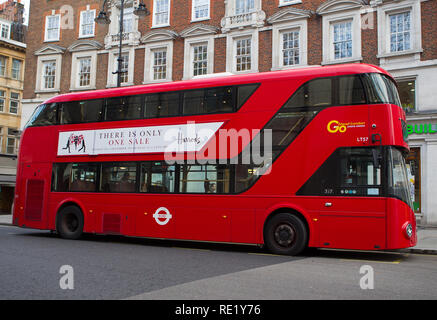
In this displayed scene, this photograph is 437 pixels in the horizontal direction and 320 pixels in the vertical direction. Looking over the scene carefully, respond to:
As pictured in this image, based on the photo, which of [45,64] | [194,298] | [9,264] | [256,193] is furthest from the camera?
[45,64]

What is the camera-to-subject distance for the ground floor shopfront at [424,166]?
686 inches

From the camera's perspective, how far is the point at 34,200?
13547mm

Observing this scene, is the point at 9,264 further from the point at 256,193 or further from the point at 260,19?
the point at 260,19

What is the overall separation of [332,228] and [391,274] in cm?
212

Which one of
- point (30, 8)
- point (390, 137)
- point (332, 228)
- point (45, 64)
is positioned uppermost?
point (30, 8)

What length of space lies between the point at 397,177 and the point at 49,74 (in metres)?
24.3

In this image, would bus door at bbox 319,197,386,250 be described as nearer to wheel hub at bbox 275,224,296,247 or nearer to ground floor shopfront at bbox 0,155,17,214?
wheel hub at bbox 275,224,296,247

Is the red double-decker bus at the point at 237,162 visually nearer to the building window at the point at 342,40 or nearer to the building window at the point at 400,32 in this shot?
the building window at the point at 400,32

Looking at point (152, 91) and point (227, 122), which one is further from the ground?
point (152, 91)

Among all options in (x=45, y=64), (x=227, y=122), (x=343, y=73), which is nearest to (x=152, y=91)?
(x=227, y=122)

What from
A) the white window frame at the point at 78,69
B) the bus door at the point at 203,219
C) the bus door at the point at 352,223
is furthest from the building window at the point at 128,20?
the bus door at the point at 352,223

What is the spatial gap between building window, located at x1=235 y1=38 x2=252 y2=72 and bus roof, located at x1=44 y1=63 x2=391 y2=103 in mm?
10653

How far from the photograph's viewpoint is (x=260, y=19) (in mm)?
21453

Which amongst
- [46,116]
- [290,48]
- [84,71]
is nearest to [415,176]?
[290,48]
